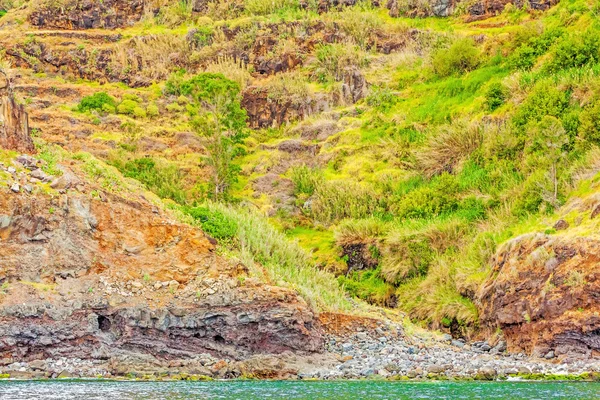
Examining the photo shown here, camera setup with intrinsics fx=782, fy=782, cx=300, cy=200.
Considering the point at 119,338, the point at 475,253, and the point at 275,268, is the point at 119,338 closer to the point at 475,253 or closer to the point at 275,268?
the point at 275,268

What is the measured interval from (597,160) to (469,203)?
740 centimetres

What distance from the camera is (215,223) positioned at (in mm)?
31891

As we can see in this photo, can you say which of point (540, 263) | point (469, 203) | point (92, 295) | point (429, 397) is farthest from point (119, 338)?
point (469, 203)

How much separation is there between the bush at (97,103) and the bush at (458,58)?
23127 millimetres

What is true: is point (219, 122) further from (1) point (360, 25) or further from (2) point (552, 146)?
(2) point (552, 146)

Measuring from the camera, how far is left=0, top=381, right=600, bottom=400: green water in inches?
A: 728

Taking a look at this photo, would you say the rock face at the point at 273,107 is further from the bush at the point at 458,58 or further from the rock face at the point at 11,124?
the rock face at the point at 11,124

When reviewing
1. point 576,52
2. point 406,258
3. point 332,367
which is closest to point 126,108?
point 406,258

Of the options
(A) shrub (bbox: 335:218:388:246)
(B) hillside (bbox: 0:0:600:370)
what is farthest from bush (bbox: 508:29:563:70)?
(A) shrub (bbox: 335:218:388:246)

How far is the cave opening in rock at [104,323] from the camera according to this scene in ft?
86.9

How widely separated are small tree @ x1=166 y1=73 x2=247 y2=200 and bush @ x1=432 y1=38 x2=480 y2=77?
1414cm

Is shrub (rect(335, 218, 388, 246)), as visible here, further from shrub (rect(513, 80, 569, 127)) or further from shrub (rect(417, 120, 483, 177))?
shrub (rect(513, 80, 569, 127))

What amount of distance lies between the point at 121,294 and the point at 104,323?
3.86 feet

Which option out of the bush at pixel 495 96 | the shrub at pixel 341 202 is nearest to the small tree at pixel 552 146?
the bush at pixel 495 96
